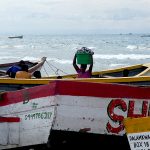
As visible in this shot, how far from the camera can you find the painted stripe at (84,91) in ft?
22.3

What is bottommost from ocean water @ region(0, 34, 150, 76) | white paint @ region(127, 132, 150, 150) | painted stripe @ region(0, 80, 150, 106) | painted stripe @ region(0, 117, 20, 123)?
ocean water @ region(0, 34, 150, 76)

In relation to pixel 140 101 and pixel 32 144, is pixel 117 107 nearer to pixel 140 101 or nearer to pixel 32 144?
pixel 140 101

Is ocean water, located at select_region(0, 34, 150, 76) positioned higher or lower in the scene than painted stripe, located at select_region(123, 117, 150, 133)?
lower

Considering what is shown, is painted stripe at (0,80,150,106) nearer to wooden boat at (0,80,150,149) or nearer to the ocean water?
wooden boat at (0,80,150,149)

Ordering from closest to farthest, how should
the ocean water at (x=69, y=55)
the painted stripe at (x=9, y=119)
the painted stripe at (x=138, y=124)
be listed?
1. the painted stripe at (x=138, y=124)
2. the painted stripe at (x=9, y=119)
3. the ocean water at (x=69, y=55)

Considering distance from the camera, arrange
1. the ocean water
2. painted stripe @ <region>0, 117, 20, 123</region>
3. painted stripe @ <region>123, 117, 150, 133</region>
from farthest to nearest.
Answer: the ocean water, painted stripe @ <region>0, 117, 20, 123</region>, painted stripe @ <region>123, 117, 150, 133</region>

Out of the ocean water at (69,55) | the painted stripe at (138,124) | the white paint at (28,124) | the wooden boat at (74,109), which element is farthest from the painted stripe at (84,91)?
the ocean water at (69,55)

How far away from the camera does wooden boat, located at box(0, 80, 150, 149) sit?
6793 mm

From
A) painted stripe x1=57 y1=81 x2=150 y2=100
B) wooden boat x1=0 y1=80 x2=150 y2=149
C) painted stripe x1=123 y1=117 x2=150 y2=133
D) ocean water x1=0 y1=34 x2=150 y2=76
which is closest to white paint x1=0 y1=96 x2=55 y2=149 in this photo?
wooden boat x1=0 y1=80 x2=150 y2=149

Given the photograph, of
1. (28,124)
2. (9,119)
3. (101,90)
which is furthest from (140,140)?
(9,119)

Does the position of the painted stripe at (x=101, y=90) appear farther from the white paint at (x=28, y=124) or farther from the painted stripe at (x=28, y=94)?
the white paint at (x=28, y=124)

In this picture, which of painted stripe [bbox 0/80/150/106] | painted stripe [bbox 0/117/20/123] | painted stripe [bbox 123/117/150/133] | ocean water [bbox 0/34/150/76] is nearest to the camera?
painted stripe [bbox 123/117/150/133]

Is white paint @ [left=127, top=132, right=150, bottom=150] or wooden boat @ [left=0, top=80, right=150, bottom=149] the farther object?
wooden boat @ [left=0, top=80, right=150, bottom=149]

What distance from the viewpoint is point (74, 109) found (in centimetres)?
682
